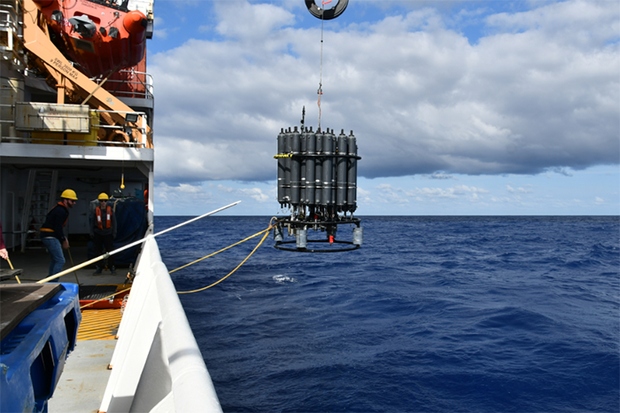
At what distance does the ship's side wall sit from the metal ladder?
44.0 feet

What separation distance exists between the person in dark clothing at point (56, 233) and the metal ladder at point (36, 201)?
7554 mm

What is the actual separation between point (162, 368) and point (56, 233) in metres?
6.66

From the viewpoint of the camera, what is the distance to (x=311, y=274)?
69.5ft

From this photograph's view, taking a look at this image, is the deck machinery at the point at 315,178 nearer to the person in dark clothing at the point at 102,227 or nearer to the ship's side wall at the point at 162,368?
the ship's side wall at the point at 162,368

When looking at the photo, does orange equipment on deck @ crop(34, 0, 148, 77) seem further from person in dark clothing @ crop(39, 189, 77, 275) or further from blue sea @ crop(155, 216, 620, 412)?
blue sea @ crop(155, 216, 620, 412)

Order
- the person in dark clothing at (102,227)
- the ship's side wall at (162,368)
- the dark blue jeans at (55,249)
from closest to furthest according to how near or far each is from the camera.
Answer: the ship's side wall at (162,368) → the dark blue jeans at (55,249) → the person in dark clothing at (102,227)

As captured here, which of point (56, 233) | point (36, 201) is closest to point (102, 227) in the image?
point (56, 233)

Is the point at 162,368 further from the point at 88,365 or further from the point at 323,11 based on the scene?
the point at 323,11

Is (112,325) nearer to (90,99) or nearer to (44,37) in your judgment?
(90,99)

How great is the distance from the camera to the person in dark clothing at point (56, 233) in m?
8.36

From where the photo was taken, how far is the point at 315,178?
292 inches

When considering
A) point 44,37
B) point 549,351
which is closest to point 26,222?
point 44,37

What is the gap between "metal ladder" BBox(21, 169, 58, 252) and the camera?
15.3 meters

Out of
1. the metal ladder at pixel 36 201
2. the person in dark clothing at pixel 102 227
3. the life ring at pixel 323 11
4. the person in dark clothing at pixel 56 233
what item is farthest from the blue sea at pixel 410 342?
the life ring at pixel 323 11
